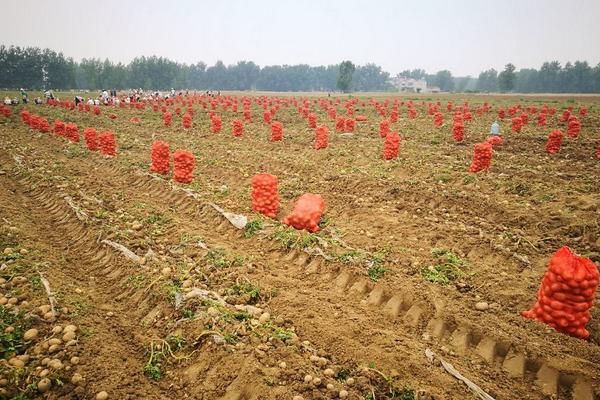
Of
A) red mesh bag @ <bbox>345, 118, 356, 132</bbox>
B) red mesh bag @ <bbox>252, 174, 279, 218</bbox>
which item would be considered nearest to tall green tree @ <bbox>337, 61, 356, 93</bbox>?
red mesh bag @ <bbox>345, 118, 356, 132</bbox>

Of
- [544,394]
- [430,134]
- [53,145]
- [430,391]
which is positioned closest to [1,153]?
[53,145]

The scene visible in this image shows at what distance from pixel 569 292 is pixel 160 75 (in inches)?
4666

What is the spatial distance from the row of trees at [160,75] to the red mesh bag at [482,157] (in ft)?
295

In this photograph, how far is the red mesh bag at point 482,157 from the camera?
9.58 m

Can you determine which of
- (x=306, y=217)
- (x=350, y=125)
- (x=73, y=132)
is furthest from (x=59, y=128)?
(x=306, y=217)

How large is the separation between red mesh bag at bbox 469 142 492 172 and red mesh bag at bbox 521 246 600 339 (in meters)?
6.35

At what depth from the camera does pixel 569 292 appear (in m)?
3.77

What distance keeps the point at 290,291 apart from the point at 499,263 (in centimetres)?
341

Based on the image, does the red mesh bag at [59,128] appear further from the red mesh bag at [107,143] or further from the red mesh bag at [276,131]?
the red mesh bag at [276,131]

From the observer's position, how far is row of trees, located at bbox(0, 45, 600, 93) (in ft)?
272

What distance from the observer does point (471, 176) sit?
9.27 meters

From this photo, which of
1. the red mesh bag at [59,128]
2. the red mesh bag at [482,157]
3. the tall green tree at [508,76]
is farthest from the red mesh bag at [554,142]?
the tall green tree at [508,76]

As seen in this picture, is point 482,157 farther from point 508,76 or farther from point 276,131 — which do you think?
point 508,76

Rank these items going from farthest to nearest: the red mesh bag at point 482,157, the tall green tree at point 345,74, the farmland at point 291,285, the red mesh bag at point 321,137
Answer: the tall green tree at point 345,74 → the red mesh bag at point 321,137 → the red mesh bag at point 482,157 → the farmland at point 291,285
